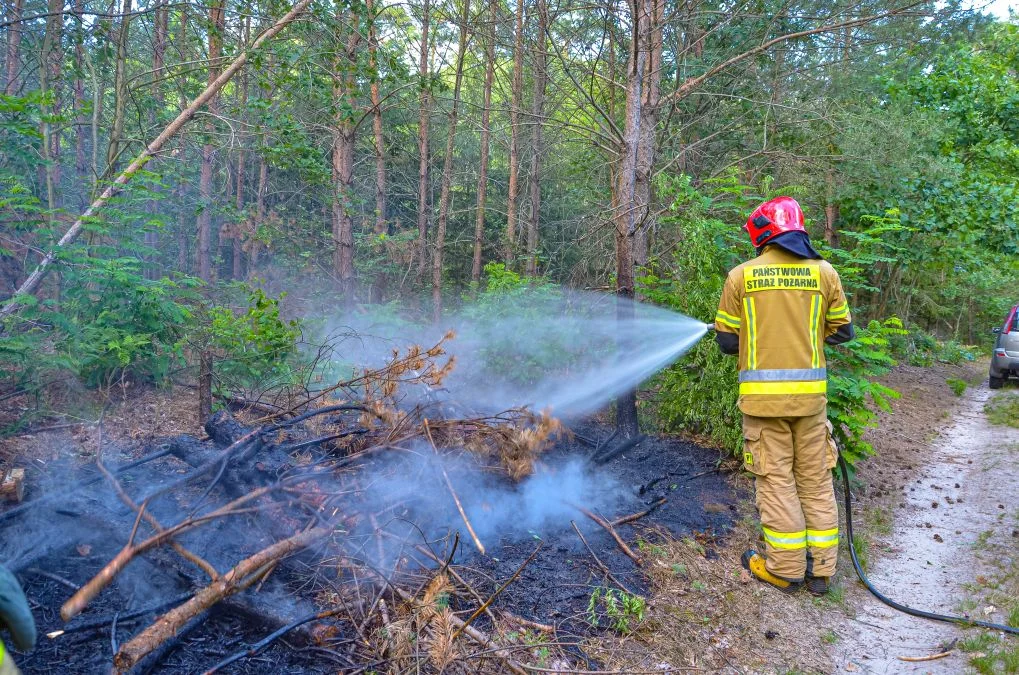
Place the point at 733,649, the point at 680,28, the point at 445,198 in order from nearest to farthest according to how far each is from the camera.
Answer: the point at 733,649 < the point at 680,28 < the point at 445,198

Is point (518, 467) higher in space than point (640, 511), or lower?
higher

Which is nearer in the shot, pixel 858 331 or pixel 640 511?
pixel 640 511

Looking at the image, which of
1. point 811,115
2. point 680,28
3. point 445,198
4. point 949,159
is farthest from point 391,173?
point 949,159

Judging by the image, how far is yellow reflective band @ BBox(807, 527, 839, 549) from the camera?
417 cm

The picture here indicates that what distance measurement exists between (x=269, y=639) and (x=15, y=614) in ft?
5.50

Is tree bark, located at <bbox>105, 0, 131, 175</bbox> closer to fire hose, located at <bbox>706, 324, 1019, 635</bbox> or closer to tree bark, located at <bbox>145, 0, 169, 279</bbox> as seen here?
tree bark, located at <bbox>145, 0, 169, 279</bbox>

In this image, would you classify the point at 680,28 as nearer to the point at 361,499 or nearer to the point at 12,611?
the point at 361,499

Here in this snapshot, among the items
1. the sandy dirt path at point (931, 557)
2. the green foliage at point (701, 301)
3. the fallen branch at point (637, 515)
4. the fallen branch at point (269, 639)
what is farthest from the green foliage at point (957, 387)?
the fallen branch at point (269, 639)

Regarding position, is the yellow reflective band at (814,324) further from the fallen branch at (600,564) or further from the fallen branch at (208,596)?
the fallen branch at (208,596)

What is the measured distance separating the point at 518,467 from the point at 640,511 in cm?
103

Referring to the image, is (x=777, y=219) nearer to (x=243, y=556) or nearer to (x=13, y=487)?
(x=243, y=556)

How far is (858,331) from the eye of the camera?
5.67 m

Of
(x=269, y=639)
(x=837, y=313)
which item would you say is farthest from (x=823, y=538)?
(x=269, y=639)

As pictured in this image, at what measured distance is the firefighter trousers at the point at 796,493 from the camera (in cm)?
416
